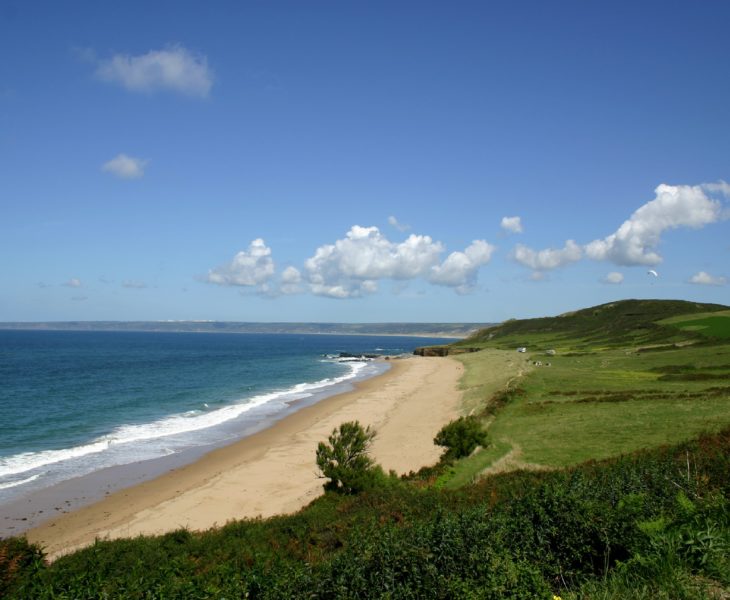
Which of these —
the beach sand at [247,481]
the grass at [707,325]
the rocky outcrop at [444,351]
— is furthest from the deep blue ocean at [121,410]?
the grass at [707,325]

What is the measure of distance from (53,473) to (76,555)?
776 inches

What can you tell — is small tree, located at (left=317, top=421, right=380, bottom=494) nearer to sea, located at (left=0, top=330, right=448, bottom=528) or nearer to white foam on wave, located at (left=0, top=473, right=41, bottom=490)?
sea, located at (left=0, top=330, right=448, bottom=528)

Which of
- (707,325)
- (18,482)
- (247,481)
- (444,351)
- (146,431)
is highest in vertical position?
(707,325)

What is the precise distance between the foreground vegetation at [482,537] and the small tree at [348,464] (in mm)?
82

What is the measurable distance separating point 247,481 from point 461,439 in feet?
38.5

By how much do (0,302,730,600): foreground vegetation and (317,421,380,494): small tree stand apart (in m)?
0.08

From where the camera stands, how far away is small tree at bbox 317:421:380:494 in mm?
21000

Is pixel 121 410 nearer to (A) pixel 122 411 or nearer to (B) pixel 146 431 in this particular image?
(A) pixel 122 411

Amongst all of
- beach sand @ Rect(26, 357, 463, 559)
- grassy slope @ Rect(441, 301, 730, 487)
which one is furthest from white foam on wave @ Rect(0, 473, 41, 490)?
grassy slope @ Rect(441, 301, 730, 487)

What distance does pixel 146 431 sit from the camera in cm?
4178

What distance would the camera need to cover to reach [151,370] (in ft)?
299

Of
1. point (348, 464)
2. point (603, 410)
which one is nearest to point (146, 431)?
point (348, 464)

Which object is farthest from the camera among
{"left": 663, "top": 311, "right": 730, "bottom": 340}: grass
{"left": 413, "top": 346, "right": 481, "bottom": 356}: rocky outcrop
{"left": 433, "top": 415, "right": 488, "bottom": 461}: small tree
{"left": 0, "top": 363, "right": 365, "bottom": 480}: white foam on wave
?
{"left": 413, "top": 346, "right": 481, "bottom": 356}: rocky outcrop

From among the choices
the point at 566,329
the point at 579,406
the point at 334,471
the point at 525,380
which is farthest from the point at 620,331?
the point at 334,471
